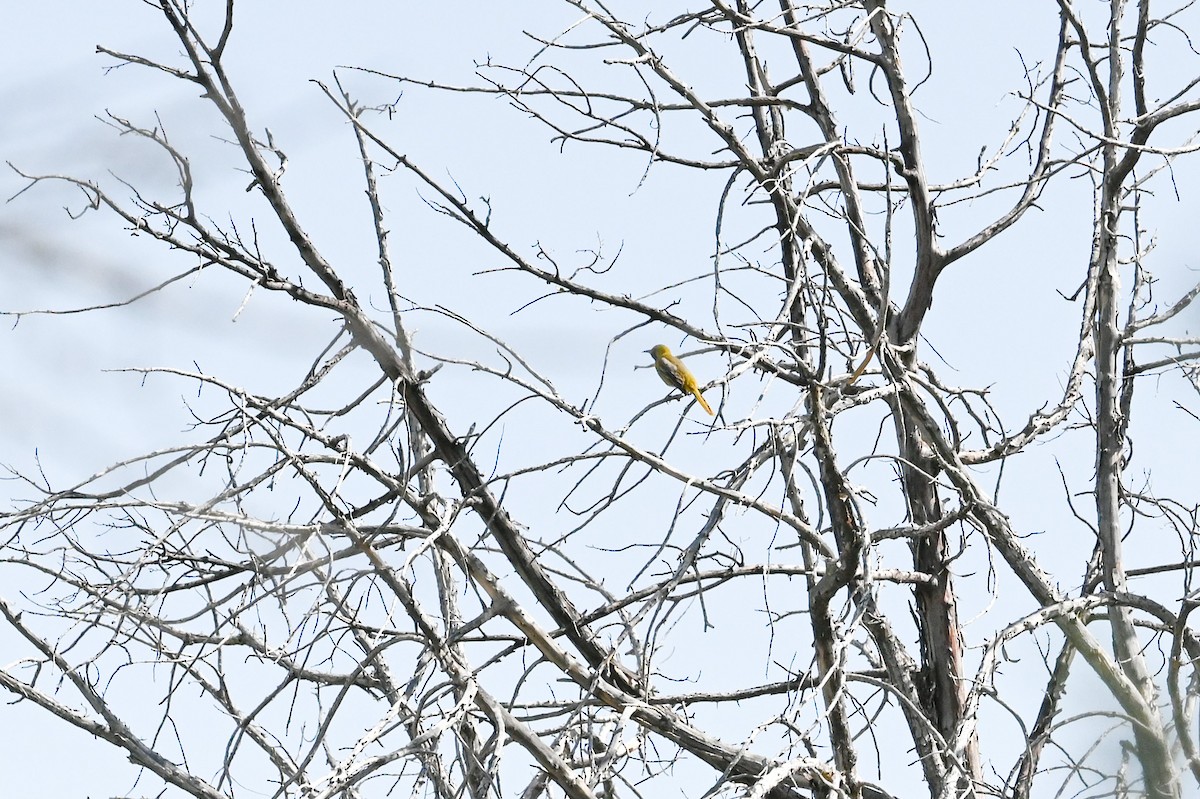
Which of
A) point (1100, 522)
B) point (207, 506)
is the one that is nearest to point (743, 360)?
point (207, 506)

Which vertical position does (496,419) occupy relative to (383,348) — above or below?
above

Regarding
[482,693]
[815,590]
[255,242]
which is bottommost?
[482,693]

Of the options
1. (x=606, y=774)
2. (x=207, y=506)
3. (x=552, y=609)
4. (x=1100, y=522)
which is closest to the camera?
(x=207, y=506)

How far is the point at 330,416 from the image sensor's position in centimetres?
506

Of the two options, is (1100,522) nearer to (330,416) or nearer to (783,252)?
(783,252)

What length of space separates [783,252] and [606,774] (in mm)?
2241

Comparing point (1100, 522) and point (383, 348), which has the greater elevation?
point (1100, 522)

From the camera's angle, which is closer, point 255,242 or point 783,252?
point 255,242

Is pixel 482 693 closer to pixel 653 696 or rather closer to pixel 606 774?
pixel 606 774

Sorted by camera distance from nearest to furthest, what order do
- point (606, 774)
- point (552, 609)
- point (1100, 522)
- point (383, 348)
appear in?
point (383, 348) → point (606, 774) → point (552, 609) → point (1100, 522)

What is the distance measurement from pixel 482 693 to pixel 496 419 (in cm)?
101

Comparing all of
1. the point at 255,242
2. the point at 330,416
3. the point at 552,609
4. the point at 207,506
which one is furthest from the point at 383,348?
the point at 552,609

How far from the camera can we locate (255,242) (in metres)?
4.60

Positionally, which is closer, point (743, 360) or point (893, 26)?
point (743, 360)
